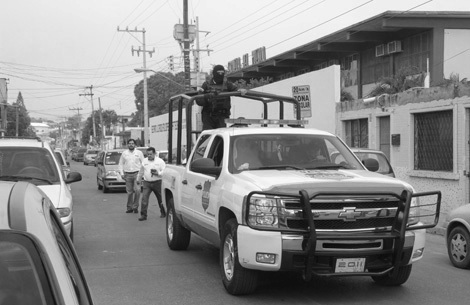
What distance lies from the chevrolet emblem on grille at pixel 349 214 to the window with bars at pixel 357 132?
39.3ft

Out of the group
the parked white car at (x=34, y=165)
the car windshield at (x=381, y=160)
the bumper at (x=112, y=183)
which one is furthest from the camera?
the bumper at (x=112, y=183)

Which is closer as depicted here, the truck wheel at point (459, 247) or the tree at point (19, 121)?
the truck wheel at point (459, 247)

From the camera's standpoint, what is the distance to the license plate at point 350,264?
222 inches

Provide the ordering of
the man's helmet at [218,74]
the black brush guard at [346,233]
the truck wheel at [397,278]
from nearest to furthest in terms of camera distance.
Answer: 1. the black brush guard at [346,233]
2. the truck wheel at [397,278]
3. the man's helmet at [218,74]

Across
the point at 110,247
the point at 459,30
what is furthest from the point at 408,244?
the point at 459,30

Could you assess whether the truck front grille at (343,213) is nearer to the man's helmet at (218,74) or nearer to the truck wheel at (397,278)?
the truck wheel at (397,278)

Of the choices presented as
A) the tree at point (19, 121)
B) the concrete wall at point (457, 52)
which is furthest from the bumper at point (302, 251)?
the tree at point (19, 121)

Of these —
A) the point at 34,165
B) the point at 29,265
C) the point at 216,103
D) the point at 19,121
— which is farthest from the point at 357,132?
the point at 19,121

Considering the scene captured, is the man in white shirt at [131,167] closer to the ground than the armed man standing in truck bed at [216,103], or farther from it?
closer to the ground

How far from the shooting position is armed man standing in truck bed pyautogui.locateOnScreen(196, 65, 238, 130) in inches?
384

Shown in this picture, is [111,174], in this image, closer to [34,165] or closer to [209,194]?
[34,165]

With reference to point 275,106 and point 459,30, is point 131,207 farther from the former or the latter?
point 459,30

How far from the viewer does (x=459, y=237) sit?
7.96 m

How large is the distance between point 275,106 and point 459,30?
10096 mm
